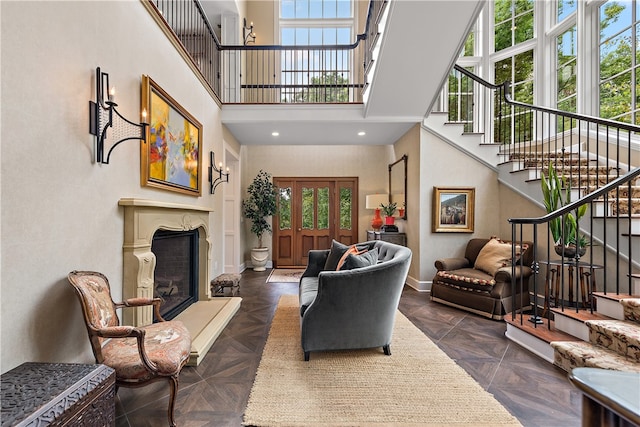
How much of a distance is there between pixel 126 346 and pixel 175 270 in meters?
1.54

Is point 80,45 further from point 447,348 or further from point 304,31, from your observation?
point 304,31

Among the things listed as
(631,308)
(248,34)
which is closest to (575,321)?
(631,308)

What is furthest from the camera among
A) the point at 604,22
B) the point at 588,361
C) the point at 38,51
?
the point at 604,22

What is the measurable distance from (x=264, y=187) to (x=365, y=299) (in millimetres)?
4586

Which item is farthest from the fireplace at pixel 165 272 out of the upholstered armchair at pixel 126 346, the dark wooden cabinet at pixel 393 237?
the dark wooden cabinet at pixel 393 237

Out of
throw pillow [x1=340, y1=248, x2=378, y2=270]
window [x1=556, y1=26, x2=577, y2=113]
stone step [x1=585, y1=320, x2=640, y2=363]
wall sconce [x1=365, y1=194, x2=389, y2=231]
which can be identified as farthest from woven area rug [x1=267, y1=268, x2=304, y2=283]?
window [x1=556, y1=26, x2=577, y2=113]

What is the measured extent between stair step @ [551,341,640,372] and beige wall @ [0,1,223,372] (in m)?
3.33

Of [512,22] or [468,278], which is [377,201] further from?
[512,22]

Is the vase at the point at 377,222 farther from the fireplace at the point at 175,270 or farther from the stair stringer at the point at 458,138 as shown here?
the fireplace at the point at 175,270

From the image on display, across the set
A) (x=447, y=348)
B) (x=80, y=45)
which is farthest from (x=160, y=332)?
(x=447, y=348)

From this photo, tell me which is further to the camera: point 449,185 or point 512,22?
point 512,22

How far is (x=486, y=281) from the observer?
Answer: 344cm

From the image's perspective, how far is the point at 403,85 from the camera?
3.90 meters

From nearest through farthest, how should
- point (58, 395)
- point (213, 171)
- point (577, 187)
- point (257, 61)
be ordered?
point (58, 395) < point (577, 187) < point (213, 171) < point (257, 61)
